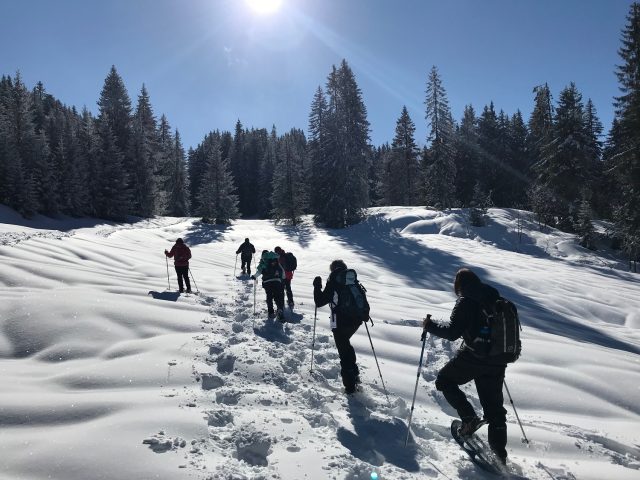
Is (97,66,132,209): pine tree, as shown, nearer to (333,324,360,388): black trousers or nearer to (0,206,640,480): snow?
(0,206,640,480): snow

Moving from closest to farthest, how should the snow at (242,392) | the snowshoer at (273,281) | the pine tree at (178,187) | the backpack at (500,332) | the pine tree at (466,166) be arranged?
the snow at (242,392) < the backpack at (500,332) < the snowshoer at (273,281) < the pine tree at (466,166) < the pine tree at (178,187)

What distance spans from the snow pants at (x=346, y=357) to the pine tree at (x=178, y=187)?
61.1 metres

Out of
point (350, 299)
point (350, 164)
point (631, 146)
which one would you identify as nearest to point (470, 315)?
point (350, 299)

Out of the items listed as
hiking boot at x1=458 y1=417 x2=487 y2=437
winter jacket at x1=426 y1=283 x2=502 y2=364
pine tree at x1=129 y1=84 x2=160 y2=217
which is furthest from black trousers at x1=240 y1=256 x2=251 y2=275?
pine tree at x1=129 y1=84 x2=160 y2=217

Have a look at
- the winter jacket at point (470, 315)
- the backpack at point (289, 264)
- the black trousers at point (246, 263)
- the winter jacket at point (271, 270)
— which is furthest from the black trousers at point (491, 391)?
the black trousers at point (246, 263)

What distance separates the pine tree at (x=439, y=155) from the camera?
43781 mm

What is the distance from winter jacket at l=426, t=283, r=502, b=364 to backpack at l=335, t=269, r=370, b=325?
1692mm

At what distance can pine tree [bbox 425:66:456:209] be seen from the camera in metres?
43.8

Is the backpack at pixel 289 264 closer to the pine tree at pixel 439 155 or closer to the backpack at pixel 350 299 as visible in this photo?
the backpack at pixel 350 299

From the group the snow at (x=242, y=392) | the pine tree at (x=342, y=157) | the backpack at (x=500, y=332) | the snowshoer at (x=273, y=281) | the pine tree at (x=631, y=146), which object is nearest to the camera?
the snow at (x=242, y=392)

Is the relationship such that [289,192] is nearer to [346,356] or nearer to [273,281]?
[273,281]

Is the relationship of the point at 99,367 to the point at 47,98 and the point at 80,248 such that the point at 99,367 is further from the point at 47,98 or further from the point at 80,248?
the point at 47,98

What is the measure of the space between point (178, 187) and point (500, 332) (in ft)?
213

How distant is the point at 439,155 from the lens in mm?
44344
